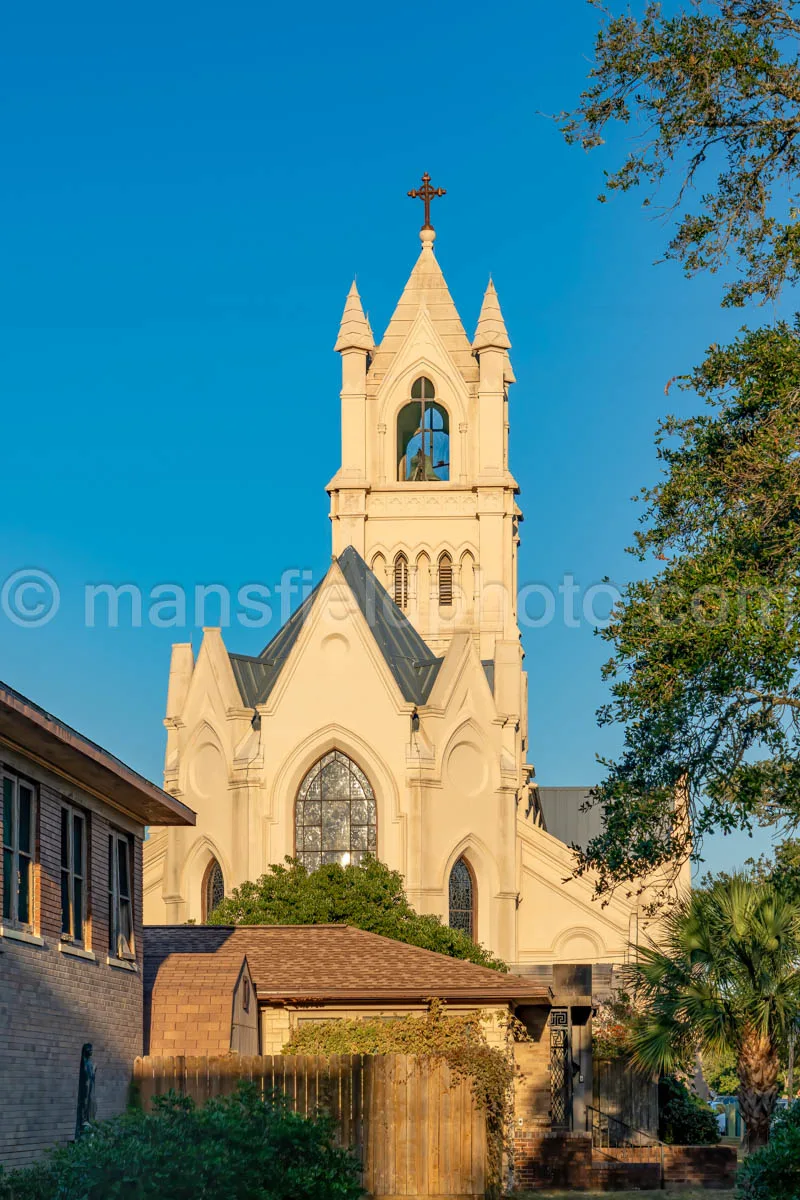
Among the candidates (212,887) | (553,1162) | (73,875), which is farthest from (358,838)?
(73,875)

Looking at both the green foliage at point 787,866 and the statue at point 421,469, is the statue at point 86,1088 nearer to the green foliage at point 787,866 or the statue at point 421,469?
the green foliage at point 787,866

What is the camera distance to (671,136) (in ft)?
58.4

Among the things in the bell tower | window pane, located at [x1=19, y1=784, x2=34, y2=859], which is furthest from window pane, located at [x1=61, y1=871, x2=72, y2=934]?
the bell tower

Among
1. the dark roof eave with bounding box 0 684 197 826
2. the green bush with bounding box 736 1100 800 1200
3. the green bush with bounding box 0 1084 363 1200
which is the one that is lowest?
the green bush with bounding box 736 1100 800 1200

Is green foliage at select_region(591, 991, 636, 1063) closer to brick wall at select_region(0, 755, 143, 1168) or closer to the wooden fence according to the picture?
the wooden fence

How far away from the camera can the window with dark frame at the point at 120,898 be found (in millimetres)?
21484

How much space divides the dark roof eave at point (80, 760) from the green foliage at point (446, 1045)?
4110mm

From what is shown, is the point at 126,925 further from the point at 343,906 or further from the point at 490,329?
the point at 490,329

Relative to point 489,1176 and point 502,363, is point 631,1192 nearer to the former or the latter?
point 489,1176

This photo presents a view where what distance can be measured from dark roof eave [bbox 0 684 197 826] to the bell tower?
42.5 metres

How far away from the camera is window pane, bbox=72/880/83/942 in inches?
779

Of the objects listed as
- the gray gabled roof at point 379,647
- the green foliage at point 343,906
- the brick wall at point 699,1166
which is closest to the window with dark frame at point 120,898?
the brick wall at point 699,1166

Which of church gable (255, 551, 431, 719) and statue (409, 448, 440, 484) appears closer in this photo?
church gable (255, 551, 431, 719)

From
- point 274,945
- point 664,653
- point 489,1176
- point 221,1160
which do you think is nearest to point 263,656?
point 274,945
